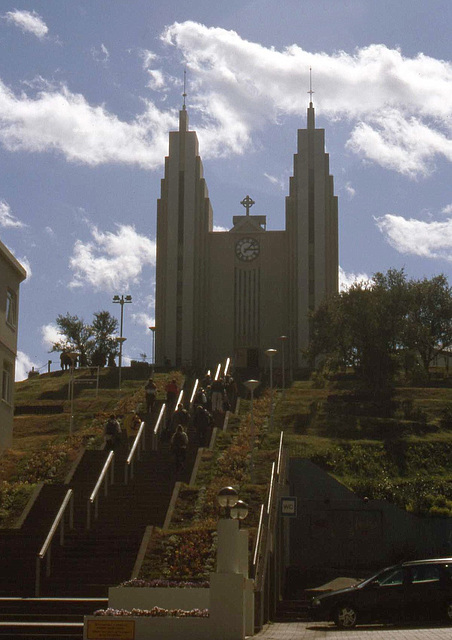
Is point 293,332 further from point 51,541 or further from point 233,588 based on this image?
point 233,588

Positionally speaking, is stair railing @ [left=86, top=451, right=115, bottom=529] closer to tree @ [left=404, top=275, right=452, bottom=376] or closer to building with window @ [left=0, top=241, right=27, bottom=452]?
building with window @ [left=0, top=241, right=27, bottom=452]

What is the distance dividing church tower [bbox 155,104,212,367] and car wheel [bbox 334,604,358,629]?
4934cm

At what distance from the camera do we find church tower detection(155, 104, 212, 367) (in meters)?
68.9

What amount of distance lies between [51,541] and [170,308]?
48955 millimetres

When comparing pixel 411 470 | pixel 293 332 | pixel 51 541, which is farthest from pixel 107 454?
pixel 293 332

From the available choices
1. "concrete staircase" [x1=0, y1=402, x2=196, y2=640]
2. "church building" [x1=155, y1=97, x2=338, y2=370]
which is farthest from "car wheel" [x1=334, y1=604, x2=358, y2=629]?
"church building" [x1=155, y1=97, x2=338, y2=370]

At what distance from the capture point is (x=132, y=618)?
1525 centimetres

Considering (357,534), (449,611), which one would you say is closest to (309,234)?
(357,534)

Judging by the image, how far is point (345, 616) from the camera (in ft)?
60.7

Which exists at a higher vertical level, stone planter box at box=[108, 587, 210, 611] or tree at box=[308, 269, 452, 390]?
tree at box=[308, 269, 452, 390]

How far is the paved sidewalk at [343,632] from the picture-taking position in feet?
49.9

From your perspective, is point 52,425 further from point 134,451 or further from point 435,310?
point 435,310

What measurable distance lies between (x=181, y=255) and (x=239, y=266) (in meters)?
4.22

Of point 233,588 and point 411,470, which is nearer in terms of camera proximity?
point 233,588
